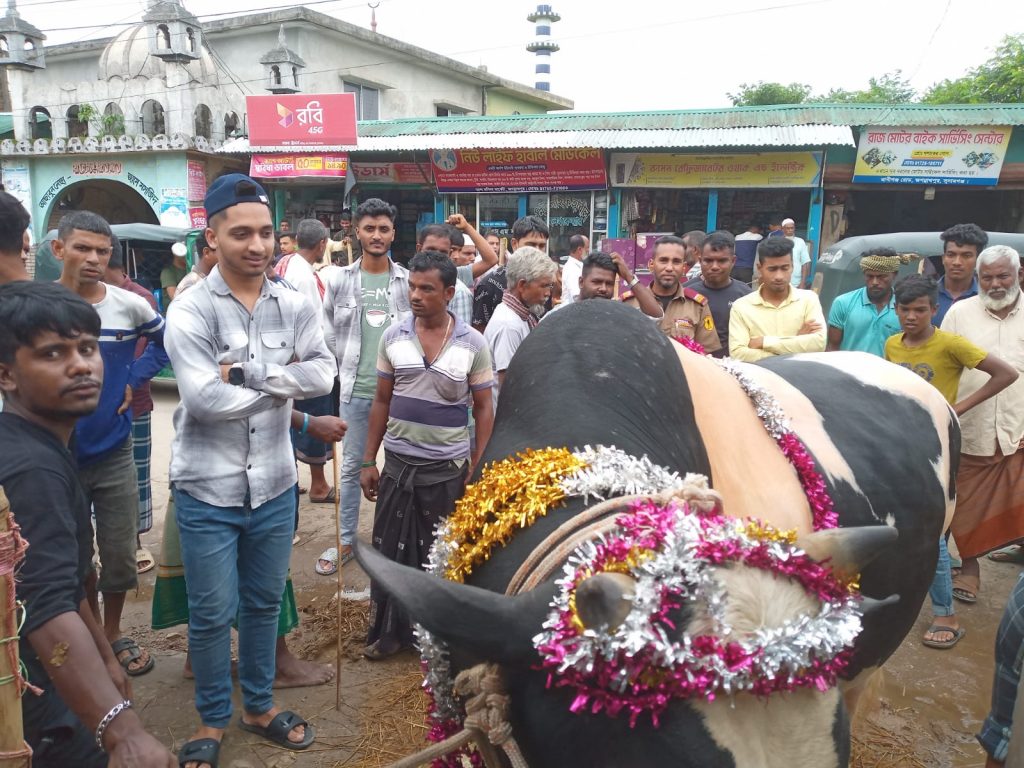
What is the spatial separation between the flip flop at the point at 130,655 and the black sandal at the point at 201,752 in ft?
2.96

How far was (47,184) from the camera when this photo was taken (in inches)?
730

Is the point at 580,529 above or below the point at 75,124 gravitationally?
below

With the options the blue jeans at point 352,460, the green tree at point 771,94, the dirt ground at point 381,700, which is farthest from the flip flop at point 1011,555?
the green tree at point 771,94

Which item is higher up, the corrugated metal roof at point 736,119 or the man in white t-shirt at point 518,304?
the corrugated metal roof at point 736,119

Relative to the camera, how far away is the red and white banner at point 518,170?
13.8 metres

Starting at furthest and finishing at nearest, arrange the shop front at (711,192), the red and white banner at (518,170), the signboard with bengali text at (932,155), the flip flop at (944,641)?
the red and white banner at (518,170), the shop front at (711,192), the signboard with bengali text at (932,155), the flip flop at (944,641)

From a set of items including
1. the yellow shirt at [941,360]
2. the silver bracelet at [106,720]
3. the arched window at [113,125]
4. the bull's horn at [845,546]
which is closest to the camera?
the bull's horn at [845,546]

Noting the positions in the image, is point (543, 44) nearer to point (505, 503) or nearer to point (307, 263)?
point (307, 263)

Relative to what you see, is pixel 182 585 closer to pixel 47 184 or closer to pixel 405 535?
pixel 405 535

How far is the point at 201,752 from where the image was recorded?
2.81 m

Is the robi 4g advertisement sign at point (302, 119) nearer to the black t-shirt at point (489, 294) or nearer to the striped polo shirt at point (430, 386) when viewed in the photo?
the black t-shirt at point (489, 294)

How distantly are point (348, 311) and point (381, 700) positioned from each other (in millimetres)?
2322

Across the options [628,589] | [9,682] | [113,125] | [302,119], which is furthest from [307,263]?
[113,125]

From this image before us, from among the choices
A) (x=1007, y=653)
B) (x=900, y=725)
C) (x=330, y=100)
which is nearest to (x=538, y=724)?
(x=1007, y=653)
